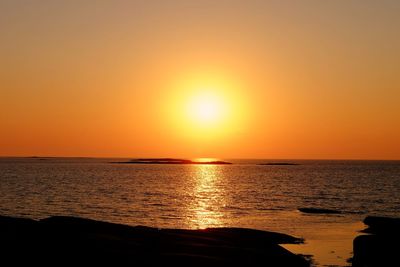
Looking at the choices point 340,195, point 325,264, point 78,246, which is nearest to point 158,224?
point 325,264

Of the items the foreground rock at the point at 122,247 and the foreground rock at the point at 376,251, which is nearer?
the foreground rock at the point at 122,247

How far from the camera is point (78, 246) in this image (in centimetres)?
2983

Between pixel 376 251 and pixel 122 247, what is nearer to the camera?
pixel 122 247

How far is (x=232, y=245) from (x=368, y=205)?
184 feet

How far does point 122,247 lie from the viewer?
31672 millimetres

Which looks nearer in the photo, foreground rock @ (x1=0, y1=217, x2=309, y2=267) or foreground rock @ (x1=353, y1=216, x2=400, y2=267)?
foreground rock @ (x1=0, y1=217, x2=309, y2=267)

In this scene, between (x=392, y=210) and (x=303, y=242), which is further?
(x=392, y=210)

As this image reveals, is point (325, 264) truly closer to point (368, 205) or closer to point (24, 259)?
point (24, 259)

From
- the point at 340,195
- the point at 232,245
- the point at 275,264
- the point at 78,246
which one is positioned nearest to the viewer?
the point at 78,246

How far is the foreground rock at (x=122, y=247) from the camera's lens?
28312 millimetres

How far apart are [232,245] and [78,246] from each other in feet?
41.8

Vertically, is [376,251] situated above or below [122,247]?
below

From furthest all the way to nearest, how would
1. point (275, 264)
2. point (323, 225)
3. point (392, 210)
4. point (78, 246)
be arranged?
point (392, 210)
point (323, 225)
point (275, 264)
point (78, 246)

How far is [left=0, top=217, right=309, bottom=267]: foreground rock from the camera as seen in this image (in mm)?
28312
